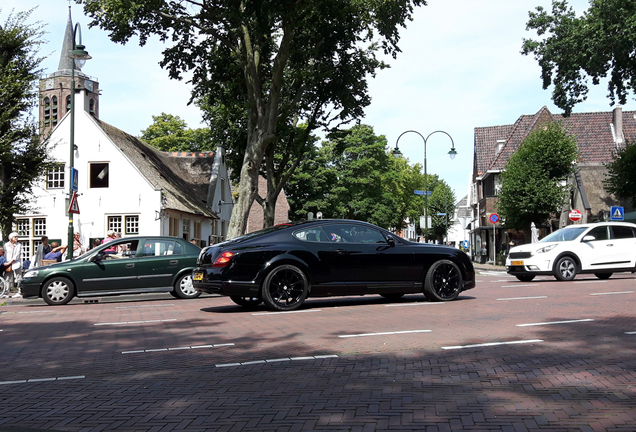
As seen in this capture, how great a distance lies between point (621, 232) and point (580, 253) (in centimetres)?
164

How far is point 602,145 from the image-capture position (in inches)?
2237

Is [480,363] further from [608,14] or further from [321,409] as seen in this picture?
[608,14]

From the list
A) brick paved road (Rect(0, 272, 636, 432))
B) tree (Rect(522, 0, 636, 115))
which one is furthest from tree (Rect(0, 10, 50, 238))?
tree (Rect(522, 0, 636, 115))

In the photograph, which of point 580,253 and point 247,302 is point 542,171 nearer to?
point 580,253

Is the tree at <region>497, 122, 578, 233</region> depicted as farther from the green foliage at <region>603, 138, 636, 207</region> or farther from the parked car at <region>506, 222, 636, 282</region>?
the parked car at <region>506, 222, 636, 282</region>

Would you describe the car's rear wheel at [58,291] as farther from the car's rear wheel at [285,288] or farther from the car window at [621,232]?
the car window at [621,232]

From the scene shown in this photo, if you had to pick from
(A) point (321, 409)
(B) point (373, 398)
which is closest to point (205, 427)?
(A) point (321, 409)

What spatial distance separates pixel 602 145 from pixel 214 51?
137 feet

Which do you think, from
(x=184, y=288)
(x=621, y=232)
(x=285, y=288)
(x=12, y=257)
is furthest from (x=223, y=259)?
(x=621, y=232)

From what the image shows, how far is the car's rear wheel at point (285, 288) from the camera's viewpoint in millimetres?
11688

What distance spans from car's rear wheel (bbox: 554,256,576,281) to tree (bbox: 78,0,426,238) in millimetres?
9605

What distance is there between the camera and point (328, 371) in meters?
6.63

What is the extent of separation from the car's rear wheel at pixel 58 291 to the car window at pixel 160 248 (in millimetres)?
1829

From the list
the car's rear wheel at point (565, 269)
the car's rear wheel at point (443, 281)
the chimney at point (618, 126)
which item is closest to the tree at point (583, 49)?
the car's rear wheel at point (565, 269)
